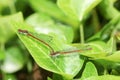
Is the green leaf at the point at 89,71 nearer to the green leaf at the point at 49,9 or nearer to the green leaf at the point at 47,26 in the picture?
the green leaf at the point at 47,26

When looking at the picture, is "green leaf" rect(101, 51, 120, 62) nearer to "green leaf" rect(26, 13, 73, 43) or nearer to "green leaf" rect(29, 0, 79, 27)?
"green leaf" rect(26, 13, 73, 43)

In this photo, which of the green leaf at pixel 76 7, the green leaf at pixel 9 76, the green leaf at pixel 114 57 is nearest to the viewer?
the green leaf at pixel 114 57

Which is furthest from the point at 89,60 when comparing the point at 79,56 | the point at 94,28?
the point at 94,28

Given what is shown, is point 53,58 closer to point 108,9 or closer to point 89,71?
point 89,71

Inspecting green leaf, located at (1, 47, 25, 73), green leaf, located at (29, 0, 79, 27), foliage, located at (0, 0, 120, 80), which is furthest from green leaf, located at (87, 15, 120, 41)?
green leaf, located at (1, 47, 25, 73)

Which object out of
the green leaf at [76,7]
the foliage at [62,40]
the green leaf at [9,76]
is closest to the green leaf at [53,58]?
the foliage at [62,40]

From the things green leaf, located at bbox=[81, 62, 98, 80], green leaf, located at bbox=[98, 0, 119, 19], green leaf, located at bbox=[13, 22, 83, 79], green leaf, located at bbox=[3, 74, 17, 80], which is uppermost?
green leaf, located at bbox=[98, 0, 119, 19]
